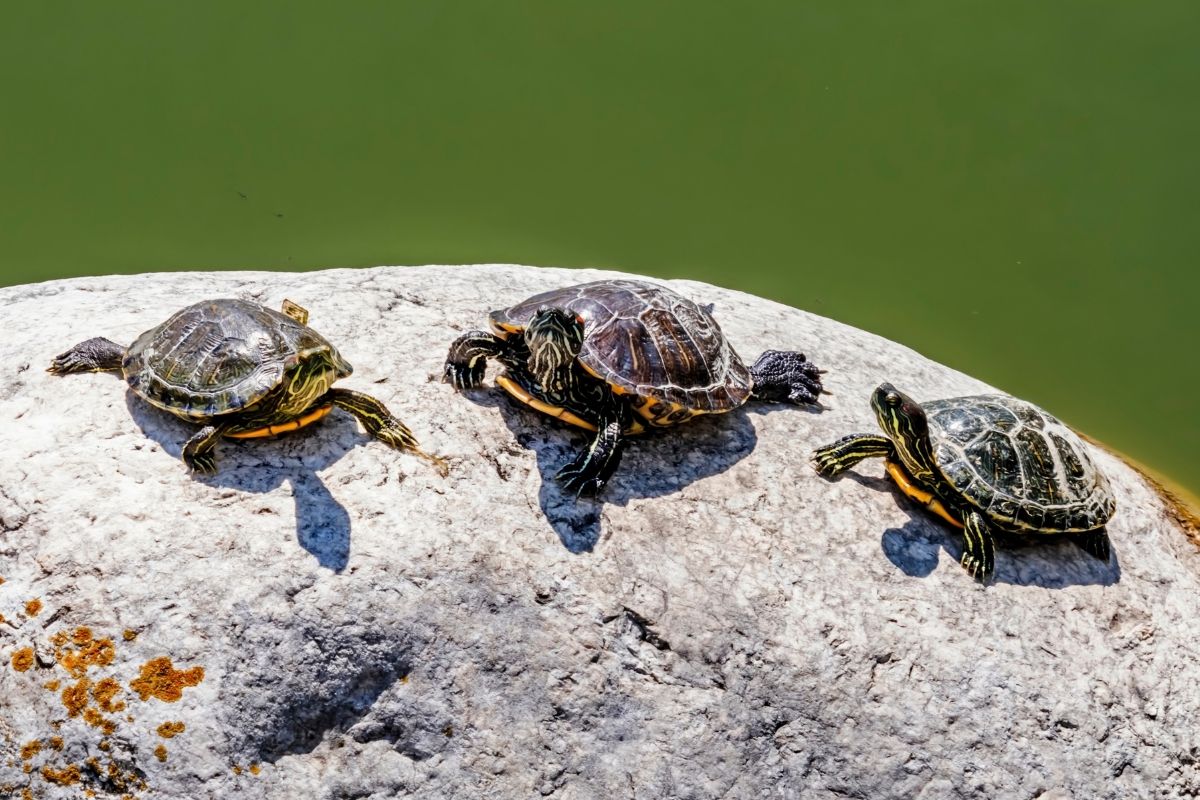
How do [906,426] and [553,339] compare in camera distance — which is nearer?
[553,339]

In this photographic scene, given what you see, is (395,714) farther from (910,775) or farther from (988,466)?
(988,466)

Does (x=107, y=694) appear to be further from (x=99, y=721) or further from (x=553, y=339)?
(x=553, y=339)

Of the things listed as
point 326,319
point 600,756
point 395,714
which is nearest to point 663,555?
point 600,756

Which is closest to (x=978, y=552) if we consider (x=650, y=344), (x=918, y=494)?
(x=918, y=494)

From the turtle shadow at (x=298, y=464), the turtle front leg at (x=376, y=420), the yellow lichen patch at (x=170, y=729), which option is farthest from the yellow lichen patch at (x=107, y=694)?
the turtle front leg at (x=376, y=420)

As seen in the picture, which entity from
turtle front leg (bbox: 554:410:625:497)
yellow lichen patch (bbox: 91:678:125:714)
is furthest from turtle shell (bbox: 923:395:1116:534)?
yellow lichen patch (bbox: 91:678:125:714)

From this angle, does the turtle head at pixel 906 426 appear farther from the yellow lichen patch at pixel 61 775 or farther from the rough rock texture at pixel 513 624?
the yellow lichen patch at pixel 61 775

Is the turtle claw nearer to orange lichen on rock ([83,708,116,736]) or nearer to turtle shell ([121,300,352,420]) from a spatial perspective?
turtle shell ([121,300,352,420])
